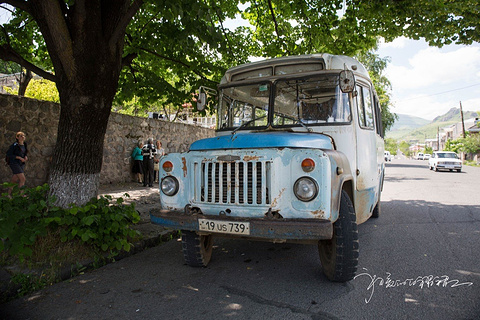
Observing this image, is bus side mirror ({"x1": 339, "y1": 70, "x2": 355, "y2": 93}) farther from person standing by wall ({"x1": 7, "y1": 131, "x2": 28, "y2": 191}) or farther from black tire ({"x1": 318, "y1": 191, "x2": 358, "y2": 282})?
person standing by wall ({"x1": 7, "y1": 131, "x2": 28, "y2": 191})

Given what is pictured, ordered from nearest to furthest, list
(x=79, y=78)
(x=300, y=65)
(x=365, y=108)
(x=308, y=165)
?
(x=308, y=165)
(x=300, y=65)
(x=79, y=78)
(x=365, y=108)

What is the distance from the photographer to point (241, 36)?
1013cm

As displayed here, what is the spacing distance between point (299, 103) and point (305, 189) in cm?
153

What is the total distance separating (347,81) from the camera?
385 centimetres

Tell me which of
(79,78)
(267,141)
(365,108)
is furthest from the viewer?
(365,108)

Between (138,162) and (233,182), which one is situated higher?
(138,162)

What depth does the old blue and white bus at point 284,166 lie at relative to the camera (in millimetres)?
3227

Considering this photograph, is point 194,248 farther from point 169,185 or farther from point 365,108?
point 365,108

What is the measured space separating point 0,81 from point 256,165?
164 ft

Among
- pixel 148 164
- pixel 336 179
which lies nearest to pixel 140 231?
pixel 336 179

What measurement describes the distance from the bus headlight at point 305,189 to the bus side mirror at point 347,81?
1.32 meters

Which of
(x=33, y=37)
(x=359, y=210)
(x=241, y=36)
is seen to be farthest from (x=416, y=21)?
(x=33, y=37)

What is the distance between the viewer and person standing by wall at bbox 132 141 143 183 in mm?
12156

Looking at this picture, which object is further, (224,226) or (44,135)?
(44,135)
